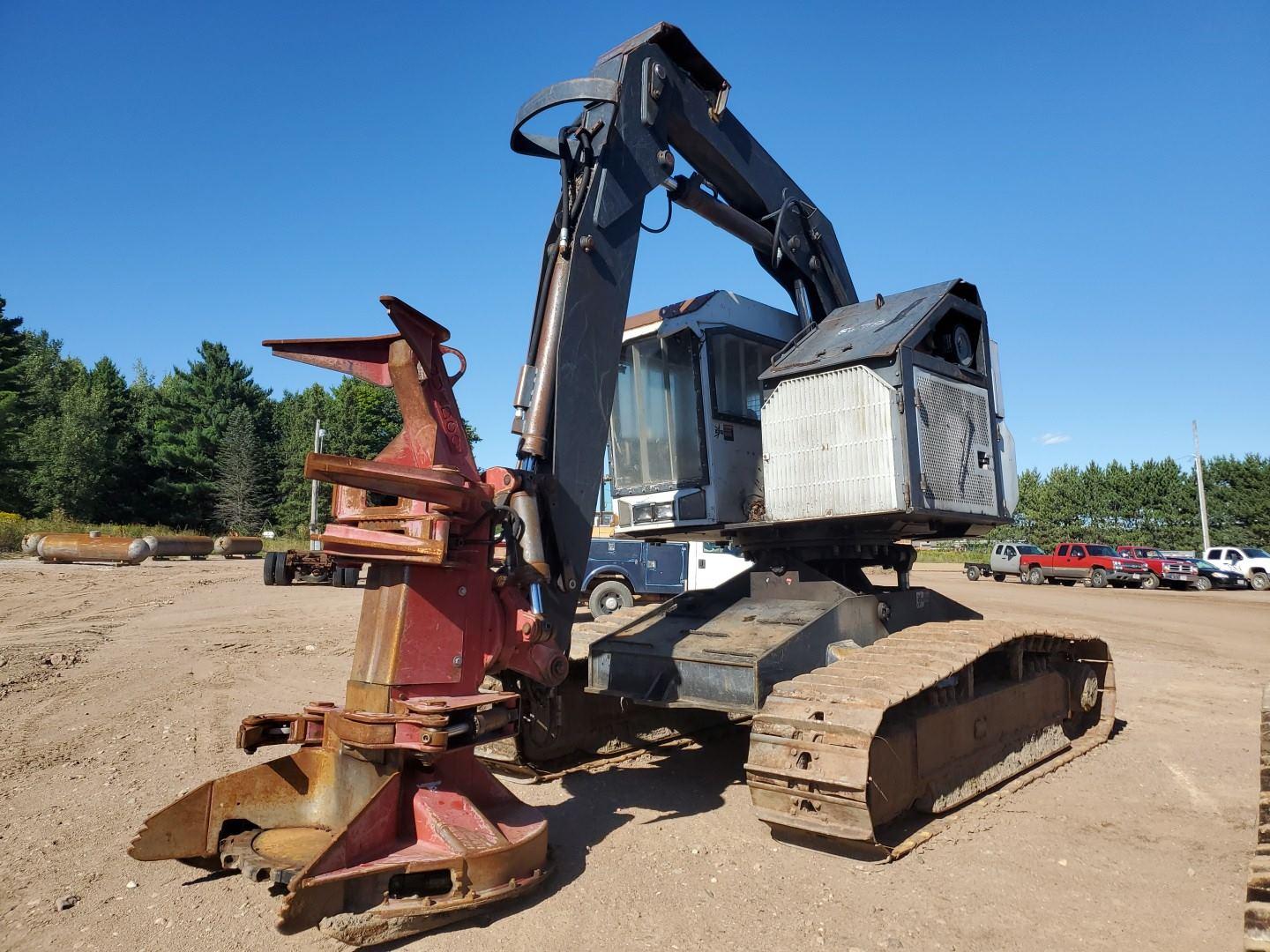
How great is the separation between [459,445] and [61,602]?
16.2 m

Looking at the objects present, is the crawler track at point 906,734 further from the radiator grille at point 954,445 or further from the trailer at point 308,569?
the trailer at point 308,569

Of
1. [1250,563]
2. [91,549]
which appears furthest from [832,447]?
[1250,563]

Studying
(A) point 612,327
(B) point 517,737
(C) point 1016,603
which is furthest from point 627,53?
(C) point 1016,603

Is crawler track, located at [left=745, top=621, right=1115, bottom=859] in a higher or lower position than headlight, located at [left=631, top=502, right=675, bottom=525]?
lower

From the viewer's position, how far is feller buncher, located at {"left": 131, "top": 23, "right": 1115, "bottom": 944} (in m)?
3.63

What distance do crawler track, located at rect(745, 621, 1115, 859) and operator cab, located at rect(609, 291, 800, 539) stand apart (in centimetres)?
158

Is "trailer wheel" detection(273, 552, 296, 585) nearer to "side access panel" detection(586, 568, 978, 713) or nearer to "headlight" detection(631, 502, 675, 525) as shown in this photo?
"side access panel" detection(586, 568, 978, 713)

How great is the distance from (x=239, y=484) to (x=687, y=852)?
53.4 meters

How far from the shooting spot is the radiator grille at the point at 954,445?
543cm

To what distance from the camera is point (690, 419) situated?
6.10 m

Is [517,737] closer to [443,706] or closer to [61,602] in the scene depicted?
[443,706]

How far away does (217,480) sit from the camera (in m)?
53.8

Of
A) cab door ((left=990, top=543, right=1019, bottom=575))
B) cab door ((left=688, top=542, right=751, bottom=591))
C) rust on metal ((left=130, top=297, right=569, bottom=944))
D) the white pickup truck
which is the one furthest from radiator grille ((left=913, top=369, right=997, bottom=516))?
the white pickup truck

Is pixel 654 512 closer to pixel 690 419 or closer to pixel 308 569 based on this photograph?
pixel 690 419
